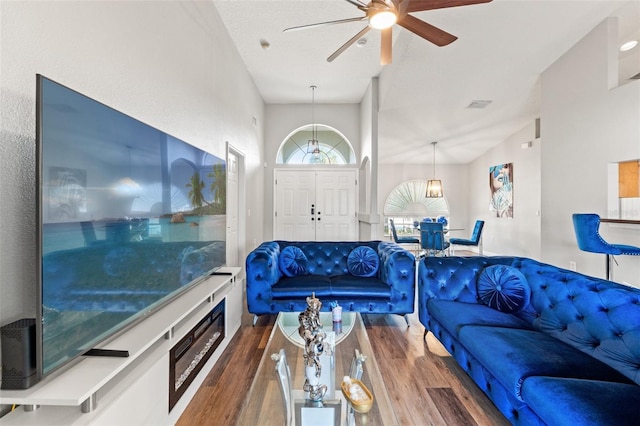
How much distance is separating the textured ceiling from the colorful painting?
1147 millimetres

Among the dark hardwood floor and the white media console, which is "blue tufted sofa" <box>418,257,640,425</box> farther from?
the white media console

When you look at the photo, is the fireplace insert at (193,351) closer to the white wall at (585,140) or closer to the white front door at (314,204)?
the white front door at (314,204)

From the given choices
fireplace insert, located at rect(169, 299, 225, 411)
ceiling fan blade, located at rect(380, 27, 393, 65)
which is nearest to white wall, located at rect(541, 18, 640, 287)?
ceiling fan blade, located at rect(380, 27, 393, 65)

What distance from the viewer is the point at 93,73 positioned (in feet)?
5.13

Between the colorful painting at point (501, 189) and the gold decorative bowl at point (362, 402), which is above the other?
the colorful painting at point (501, 189)

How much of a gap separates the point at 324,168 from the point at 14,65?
560cm

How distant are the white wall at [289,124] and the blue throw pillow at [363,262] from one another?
11.0ft

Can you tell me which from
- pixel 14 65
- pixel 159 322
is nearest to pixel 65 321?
pixel 159 322

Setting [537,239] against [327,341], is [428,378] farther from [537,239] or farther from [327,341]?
[537,239]

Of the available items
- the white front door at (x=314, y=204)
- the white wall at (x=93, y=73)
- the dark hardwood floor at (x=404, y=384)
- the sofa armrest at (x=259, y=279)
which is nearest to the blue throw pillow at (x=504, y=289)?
the dark hardwood floor at (x=404, y=384)

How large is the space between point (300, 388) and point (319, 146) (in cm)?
569

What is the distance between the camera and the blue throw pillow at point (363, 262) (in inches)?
135

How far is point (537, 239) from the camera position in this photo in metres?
6.16

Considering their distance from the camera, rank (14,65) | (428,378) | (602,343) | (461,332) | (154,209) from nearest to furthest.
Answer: (14,65) → (602,343) → (154,209) → (461,332) → (428,378)
